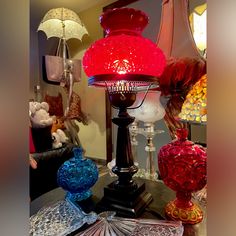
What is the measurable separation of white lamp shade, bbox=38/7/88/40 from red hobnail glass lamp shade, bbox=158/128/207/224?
199 cm

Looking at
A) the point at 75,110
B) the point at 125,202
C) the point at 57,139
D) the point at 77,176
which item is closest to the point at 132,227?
the point at 125,202

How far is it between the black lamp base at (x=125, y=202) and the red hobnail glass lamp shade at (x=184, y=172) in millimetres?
85

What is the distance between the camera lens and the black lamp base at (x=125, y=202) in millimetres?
566

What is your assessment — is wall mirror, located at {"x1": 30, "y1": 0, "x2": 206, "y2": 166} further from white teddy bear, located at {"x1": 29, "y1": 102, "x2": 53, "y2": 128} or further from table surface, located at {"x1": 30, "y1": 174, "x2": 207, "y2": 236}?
table surface, located at {"x1": 30, "y1": 174, "x2": 207, "y2": 236}

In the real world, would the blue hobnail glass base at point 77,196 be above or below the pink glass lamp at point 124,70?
below

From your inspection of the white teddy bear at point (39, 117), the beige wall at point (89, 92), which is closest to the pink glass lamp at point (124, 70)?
the white teddy bear at point (39, 117)

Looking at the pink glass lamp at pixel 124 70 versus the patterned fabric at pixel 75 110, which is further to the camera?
the patterned fabric at pixel 75 110

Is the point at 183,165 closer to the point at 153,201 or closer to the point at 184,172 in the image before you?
the point at 184,172

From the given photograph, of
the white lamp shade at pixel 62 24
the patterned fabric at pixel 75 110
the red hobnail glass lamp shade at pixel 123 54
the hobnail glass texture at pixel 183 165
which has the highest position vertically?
the white lamp shade at pixel 62 24

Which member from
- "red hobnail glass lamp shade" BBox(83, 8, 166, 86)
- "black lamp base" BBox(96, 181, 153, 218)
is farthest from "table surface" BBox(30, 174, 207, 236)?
"red hobnail glass lamp shade" BBox(83, 8, 166, 86)

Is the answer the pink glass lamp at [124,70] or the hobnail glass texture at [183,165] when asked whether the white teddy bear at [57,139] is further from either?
the hobnail glass texture at [183,165]

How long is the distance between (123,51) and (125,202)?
433 millimetres

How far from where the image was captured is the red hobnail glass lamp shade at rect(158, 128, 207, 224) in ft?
1.60

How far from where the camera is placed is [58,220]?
0.51 metres
